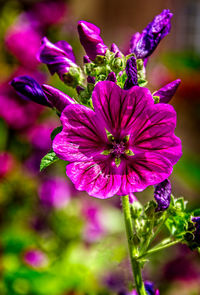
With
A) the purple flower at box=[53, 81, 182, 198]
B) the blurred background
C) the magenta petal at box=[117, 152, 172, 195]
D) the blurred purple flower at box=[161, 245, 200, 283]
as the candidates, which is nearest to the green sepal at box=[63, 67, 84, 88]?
the purple flower at box=[53, 81, 182, 198]

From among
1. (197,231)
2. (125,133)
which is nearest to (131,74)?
A: (125,133)

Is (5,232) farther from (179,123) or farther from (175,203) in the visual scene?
(179,123)

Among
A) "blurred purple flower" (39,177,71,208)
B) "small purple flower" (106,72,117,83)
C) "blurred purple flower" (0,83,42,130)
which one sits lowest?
"blurred purple flower" (39,177,71,208)

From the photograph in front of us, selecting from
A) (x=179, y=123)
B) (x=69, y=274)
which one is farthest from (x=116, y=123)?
(x=179, y=123)

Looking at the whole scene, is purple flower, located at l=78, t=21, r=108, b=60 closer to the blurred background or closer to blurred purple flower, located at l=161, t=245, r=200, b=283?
the blurred background

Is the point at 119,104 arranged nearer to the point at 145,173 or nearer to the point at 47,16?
the point at 145,173
